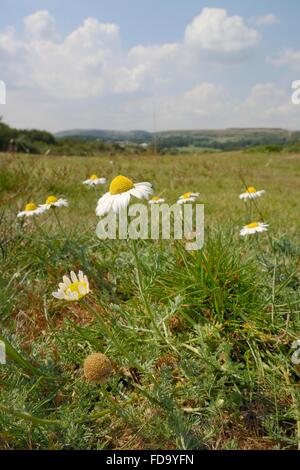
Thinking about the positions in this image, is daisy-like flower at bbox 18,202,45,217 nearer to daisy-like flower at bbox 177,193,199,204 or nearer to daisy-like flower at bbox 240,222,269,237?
daisy-like flower at bbox 177,193,199,204

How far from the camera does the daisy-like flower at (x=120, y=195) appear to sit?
1279 mm

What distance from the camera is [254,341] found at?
1452mm

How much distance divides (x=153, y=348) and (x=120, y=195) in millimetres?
609

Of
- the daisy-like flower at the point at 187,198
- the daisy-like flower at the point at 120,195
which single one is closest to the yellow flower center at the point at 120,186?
the daisy-like flower at the point at 120,195

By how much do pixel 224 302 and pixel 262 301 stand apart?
0.16 meters

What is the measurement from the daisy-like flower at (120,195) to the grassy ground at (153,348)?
170 mm

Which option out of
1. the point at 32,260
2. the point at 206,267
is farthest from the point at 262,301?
the point at 32,260

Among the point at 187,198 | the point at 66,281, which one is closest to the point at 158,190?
the point at 187,198

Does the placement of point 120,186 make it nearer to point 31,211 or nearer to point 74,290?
point 74,290

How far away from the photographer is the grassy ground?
1.18m

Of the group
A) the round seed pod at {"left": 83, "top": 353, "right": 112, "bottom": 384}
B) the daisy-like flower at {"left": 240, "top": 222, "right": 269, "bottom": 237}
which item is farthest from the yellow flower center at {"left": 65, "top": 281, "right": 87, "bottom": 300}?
the daisy-like flower at {"left": 240, "top": 222, "right": 269, "bottom": 237}

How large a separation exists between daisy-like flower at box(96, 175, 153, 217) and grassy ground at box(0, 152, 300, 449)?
0.56 feet

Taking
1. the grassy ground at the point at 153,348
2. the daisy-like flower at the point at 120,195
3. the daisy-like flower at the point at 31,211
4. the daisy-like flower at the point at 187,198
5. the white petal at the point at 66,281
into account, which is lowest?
the grassy ground at the point at 153,348

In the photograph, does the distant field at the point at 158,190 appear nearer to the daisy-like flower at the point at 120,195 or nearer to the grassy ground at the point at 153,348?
the grassy ground at the point at 153,348
